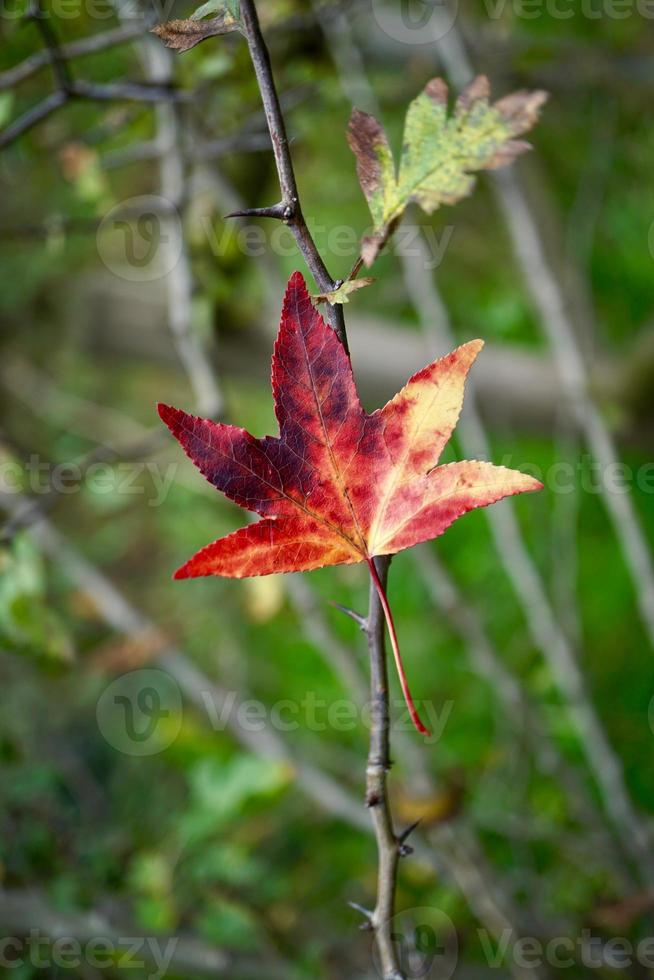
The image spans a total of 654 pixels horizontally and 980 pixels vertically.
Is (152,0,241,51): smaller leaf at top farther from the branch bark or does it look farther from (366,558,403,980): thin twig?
(366,558,403,980): thin twig

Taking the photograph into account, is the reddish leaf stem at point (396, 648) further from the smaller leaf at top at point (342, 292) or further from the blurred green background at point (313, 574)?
the blurred green background at point (313, 574)

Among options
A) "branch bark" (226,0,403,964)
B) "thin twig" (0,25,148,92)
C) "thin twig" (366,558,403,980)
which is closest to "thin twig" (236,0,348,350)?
"branch bark" (226,0,403,964)

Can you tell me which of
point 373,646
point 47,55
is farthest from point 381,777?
point 47,55

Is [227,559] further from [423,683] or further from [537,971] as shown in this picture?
[423,683]

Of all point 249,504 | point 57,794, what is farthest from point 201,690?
point 249,504

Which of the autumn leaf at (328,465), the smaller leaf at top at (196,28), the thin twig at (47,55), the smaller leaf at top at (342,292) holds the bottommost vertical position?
the autumn leaf at (328,465)

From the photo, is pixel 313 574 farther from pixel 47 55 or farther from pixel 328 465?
pixel 328 465

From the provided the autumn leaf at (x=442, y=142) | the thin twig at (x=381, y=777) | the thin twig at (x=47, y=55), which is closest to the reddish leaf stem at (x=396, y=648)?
the thin twig at (x=381, y=777)
